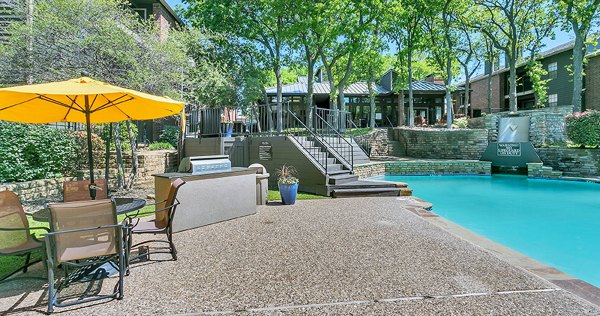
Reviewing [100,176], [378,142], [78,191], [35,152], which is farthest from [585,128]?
[35,152]

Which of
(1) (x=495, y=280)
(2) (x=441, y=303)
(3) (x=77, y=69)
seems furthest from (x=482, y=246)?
(3) (x=77, y=69)

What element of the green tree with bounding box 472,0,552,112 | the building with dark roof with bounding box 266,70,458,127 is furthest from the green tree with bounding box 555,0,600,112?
the building with dark roof with bounding box 266,70,458,127

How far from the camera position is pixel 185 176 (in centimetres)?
520

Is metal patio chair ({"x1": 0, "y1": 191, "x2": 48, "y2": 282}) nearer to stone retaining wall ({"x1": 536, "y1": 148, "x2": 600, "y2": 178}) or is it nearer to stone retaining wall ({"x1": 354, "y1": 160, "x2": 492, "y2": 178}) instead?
stone retaining wall ({"x1": 354, "y1": 160, "x2": 492, "y2": 178})

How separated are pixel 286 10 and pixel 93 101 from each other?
1502cm

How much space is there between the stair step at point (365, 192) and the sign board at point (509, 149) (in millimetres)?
10540

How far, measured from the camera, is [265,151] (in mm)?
10266

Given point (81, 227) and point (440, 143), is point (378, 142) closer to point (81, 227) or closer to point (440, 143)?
point (440, 143)

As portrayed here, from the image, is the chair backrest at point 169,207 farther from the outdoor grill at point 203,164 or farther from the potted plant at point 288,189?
the potted plant at point 288,189

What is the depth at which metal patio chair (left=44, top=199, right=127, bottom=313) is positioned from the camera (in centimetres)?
272

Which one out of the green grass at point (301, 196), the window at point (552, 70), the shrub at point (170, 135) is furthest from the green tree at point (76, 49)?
the window at point (552, 70)

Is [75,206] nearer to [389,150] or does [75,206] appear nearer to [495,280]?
[495,280]

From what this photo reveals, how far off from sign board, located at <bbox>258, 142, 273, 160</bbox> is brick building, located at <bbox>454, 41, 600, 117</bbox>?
19606 mm

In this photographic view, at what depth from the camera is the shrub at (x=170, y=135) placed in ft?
50.7
